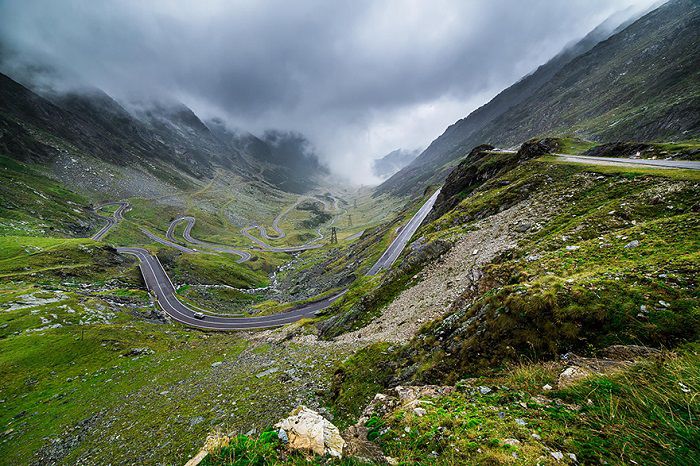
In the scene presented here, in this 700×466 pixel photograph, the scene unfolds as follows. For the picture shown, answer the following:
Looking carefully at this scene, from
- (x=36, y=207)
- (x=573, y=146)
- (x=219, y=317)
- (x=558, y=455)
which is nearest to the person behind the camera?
(x=558, y=455)

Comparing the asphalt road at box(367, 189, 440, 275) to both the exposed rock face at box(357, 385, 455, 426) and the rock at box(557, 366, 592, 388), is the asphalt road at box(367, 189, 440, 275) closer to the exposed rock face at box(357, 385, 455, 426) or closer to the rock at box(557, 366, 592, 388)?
the exposed rock face at box(357, 385, 455, 426)

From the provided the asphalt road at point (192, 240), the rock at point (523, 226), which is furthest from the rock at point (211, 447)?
the asphalt road at point (192, 240)

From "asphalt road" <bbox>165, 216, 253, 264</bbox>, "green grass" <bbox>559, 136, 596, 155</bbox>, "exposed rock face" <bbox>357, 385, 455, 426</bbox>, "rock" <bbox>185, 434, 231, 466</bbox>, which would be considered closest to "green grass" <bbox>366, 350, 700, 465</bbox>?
"exposed rock face" <bbox>357, 385, 455, 426</bbox>

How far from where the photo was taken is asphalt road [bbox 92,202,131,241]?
101m

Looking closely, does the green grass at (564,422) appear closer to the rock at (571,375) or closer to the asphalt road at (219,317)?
the rock at (571,375)

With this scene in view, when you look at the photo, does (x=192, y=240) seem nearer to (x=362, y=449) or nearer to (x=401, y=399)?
(x=401, y=399)

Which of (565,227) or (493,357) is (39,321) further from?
(565,227)

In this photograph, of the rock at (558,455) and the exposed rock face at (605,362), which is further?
the exposed rock face at (605,362)

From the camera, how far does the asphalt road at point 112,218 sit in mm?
101175

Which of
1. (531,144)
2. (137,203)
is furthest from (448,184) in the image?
(137,203)

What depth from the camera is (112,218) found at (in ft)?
406

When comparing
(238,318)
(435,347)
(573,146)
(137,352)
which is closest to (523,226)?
(435,347)

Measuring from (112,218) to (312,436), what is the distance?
531ft

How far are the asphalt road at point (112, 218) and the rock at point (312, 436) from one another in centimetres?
12786
